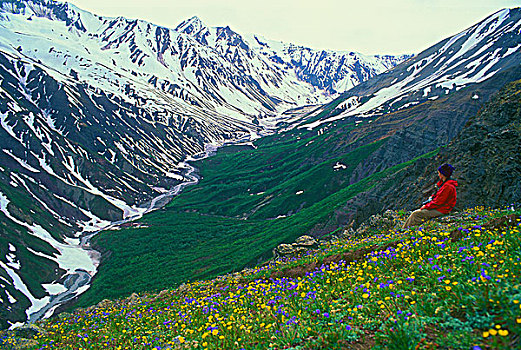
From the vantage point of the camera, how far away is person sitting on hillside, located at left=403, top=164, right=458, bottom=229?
44.8ft

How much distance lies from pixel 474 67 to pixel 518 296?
222920 mm

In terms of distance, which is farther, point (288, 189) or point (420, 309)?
point (288, 189)

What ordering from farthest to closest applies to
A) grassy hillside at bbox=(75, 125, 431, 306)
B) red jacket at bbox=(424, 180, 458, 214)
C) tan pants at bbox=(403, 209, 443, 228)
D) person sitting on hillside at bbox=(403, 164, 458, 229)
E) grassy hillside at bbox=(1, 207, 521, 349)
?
1. grassy hillside at bbox=(75, 125, 431, 306)
2. tan pants at bbox=(403, 209, 443, 228)
3. red jacket at bbox=(424, 180, 458, 214)
4. person sitting on hillside at bbox=(403, 164, 458, 229)
5. grassy hillside at bbox=(1, 207, 521, 349)

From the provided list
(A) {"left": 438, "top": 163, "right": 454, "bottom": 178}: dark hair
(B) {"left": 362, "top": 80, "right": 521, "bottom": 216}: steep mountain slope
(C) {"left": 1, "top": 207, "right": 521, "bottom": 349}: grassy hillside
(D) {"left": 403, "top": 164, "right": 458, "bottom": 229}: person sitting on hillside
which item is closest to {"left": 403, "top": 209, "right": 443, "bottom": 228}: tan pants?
(D) {"left": 403, "top": 164, "right": 458, "bottom": 229}: person sitting on hillside

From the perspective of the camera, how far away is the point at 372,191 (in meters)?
60.8

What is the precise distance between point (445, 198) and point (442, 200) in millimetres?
161

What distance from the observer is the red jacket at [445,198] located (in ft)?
45.3

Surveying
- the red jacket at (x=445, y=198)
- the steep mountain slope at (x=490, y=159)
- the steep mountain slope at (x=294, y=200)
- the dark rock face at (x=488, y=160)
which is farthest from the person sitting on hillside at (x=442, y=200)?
the steep mountain slope at (x=294, y=200)

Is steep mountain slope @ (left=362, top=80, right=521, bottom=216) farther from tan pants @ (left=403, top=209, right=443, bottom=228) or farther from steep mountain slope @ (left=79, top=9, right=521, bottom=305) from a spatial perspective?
steep mountain slope @ (left=79, top=9, right=521, bottom=305)

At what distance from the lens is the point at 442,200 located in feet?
46.8

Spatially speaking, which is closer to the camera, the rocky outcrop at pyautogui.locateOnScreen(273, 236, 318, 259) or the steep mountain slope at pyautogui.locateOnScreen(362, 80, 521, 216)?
Result: the steep mountain slope at pyautogui.locateOnScreen(362, 80, 521, 216)

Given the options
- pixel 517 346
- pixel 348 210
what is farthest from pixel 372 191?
pixel 517 346

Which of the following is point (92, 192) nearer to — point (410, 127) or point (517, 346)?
point (410, 127)

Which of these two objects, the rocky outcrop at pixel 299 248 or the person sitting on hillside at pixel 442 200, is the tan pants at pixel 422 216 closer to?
the person sitting on hillside at pixel 442 200
